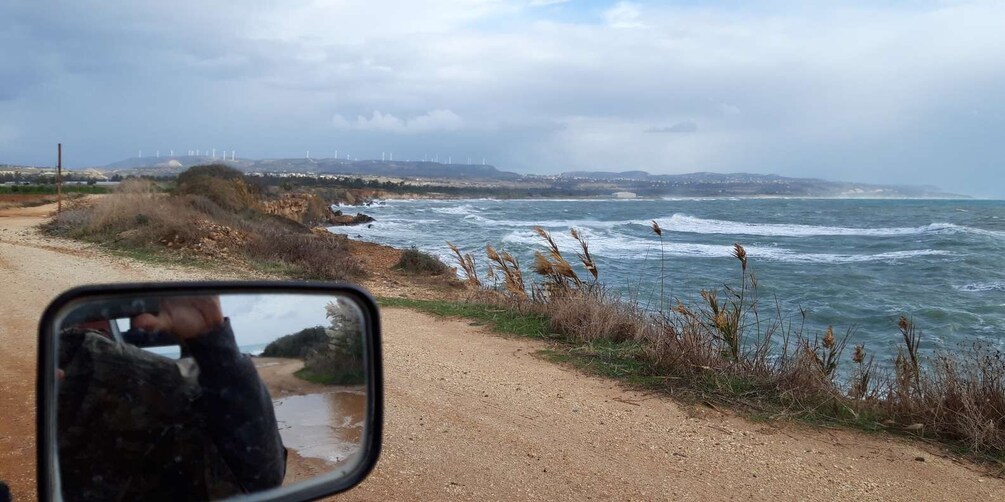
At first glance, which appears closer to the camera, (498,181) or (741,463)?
(741,463)

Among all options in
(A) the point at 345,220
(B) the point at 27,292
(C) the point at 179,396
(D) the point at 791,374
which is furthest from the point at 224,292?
(A) the point at 345,220

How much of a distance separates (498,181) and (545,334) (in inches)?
6957

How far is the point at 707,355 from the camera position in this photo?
7.37m

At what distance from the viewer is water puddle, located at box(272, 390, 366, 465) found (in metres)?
2.24

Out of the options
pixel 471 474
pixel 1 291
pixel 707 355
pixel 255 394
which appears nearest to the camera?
pixel 255 394

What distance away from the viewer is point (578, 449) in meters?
5.44

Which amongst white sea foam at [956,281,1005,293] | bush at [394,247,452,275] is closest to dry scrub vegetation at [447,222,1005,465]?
bush at [394,247,452,275]

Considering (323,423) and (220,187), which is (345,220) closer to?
(220,187)

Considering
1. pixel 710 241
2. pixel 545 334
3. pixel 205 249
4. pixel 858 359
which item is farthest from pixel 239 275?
pixel 710 241

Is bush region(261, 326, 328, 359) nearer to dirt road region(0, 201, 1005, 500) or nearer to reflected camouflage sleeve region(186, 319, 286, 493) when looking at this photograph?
reflected camouflage sleeve region(186, 319, 286, 493)

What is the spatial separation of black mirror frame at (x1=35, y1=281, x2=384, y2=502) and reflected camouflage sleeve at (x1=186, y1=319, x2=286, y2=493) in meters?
0.08

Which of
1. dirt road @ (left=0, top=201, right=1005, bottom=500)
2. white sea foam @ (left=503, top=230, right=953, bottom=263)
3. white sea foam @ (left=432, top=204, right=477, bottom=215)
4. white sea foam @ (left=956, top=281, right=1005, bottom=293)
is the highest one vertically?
dirt road @ (left=0, top=201, right=1005, bottom=500)

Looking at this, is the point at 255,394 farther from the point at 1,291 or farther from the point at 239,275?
the point at 239,275

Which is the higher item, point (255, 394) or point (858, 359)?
point (255, 394)
